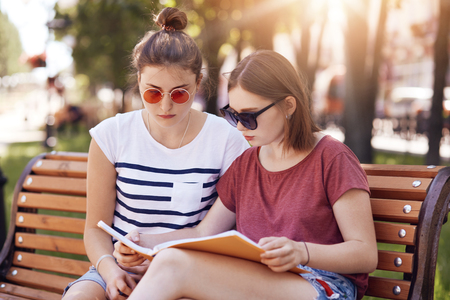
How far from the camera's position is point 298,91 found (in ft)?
7.35

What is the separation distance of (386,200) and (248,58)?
0.96 m

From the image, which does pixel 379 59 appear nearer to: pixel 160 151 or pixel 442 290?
pixel 442 290

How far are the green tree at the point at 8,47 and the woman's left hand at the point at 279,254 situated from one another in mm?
65130

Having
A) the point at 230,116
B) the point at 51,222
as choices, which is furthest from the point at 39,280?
the point at 230,116

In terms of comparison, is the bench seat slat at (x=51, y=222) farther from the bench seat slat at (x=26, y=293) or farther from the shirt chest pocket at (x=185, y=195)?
the shirt chest pocket at (x=185, y=195)

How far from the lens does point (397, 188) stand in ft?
7.57

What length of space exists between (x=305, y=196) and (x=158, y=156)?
0.85m

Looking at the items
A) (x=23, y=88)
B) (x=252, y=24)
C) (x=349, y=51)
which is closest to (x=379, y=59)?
(x=349, y=51)

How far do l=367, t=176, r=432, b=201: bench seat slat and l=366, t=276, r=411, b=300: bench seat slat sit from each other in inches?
15.9

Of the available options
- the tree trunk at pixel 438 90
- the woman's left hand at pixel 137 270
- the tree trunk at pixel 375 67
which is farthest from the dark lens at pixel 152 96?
the tree trunk at pixel 375 67

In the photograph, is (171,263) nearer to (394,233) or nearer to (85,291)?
(85,291)

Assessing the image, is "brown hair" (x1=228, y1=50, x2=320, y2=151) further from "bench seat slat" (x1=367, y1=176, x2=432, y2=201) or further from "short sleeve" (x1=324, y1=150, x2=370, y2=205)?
"bench seat slat" (x1=367, y1=176, x2=432, y2=201)

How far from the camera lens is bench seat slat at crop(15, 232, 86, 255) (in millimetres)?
3002

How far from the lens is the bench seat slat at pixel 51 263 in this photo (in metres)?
2.92
